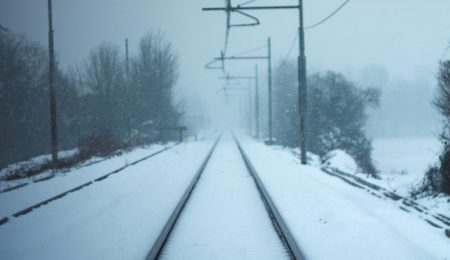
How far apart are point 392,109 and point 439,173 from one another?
90.7m

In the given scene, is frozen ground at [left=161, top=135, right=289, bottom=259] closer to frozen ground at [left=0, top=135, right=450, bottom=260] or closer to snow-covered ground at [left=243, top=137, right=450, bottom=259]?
frozen ground at [left=0, top=135, right=450, bottom=260]

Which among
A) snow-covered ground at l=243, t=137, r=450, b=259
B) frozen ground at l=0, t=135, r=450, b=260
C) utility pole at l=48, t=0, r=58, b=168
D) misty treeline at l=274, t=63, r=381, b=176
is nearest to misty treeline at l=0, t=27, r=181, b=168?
utility pole at l=48, t=0, r=58, b=168

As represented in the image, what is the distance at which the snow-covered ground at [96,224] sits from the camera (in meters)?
5.82

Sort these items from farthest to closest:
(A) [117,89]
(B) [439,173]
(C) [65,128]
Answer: (A) [117,89] → (C) [65,128] → (B) [439,173]

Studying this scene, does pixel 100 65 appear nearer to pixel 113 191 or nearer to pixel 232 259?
pixel 113 191

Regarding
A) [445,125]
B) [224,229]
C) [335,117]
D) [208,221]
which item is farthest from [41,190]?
[335,117]

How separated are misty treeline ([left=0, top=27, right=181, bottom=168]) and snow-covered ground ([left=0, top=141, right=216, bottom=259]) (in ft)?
61.0

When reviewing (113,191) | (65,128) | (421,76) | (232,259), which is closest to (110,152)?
(113,191)

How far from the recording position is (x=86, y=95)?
1566 inches

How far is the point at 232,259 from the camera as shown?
5.36 meters

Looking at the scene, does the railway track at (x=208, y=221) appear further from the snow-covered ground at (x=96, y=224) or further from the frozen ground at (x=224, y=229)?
the snow-covered ground at (x=96, y=224)

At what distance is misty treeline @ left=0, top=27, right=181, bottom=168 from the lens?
3266cm

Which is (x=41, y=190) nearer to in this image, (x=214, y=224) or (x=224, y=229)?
(x=214, y=224)

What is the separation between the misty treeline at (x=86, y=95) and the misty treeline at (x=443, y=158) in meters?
22.7
